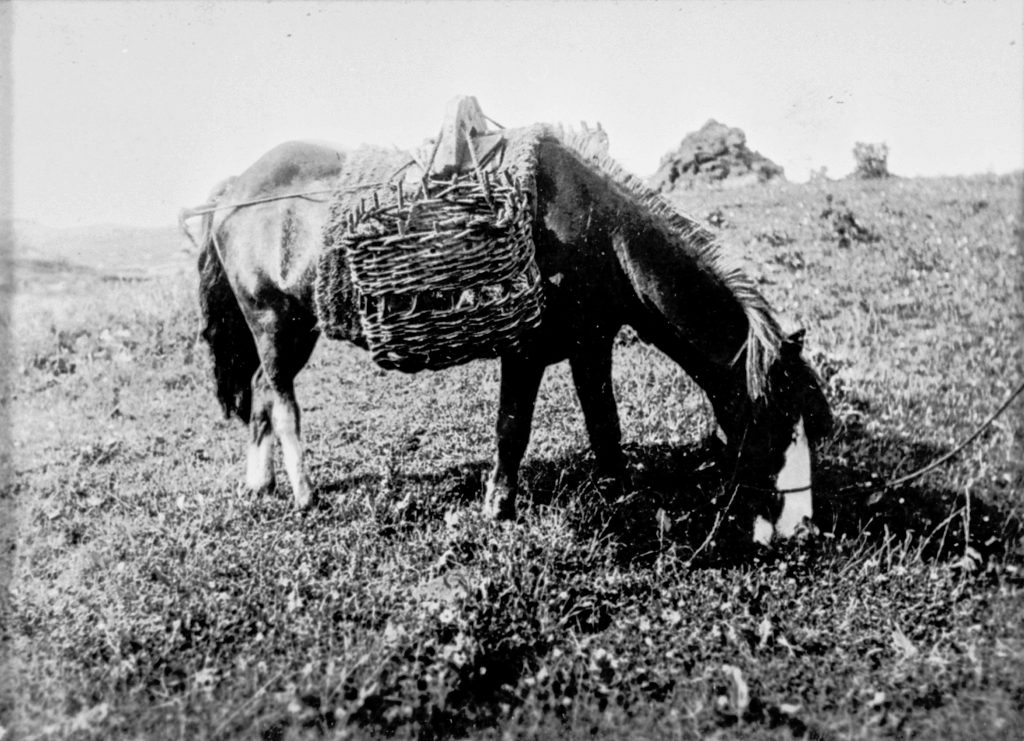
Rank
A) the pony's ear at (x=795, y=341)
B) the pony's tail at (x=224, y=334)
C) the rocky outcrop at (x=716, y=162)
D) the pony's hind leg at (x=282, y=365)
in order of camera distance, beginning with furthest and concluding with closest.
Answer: the rocky outcrop at (x=716, y=162)
the pony's tail at (x=224, y=334)
the pony's hind leg at (x=282, y=365)
the pony's ear at (x=795, y=341)

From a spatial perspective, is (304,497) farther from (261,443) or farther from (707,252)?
(707,252)

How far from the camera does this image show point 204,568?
345 centimetres

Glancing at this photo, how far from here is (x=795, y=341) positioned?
11.3 feet

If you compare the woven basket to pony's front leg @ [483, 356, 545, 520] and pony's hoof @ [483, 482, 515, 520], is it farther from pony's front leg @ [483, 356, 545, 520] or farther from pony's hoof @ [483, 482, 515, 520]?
pony's hoof @ [483, 482, 515, 520]

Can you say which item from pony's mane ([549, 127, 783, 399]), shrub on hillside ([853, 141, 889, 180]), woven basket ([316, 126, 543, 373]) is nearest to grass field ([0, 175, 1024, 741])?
pony's mane ([549, 127, 783, 399])

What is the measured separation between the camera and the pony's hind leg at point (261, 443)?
438 cm

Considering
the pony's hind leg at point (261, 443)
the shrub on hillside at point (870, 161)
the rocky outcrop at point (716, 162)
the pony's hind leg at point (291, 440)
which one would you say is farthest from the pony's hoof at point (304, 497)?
the shrub on hillside at point (870, 161)

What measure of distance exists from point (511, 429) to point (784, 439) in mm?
1449

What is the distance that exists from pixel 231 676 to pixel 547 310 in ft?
7.33

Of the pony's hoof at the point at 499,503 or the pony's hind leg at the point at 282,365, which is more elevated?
the pony's hind leg at the point at 282,365

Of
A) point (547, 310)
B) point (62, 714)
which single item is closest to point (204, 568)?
point (62, 714)

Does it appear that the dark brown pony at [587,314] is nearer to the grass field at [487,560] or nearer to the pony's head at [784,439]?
the pony's head at [784,439]

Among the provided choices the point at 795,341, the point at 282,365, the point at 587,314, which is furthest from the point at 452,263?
the point at 795,341

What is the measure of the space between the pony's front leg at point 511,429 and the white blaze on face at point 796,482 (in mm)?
1362
